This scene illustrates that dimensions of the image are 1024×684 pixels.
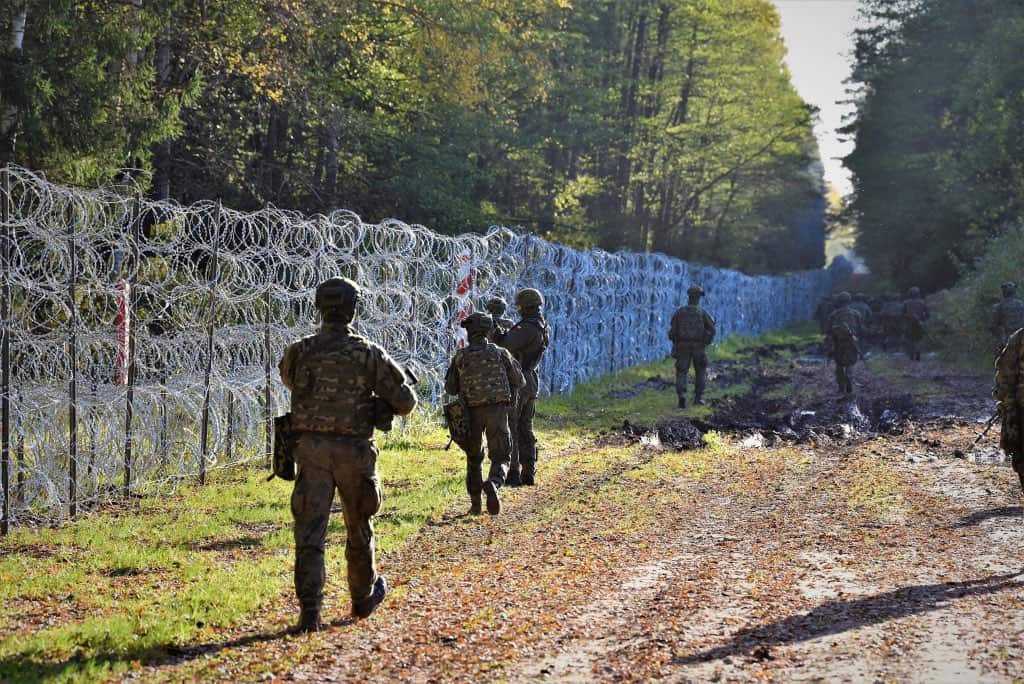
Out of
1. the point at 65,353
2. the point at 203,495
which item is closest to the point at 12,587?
the point at 65,353

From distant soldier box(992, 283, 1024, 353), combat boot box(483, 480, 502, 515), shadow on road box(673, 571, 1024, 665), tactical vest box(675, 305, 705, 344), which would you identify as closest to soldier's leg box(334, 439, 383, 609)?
shadow on road box(673, 571, 1024, 665)

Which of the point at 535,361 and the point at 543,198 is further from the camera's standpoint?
the point at 543,198

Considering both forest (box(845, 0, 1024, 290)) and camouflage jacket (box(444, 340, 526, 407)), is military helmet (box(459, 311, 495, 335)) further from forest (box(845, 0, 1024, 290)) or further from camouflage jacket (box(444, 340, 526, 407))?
forest (box(845, 0, 1024, 290))

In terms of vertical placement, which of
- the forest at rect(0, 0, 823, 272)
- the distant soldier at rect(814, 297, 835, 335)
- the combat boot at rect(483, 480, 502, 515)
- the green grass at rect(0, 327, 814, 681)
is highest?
the forest at rect(0, 0, 823, 272)

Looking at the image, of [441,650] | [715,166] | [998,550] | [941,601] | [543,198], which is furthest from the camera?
[715,166]

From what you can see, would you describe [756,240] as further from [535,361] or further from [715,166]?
[535,361]

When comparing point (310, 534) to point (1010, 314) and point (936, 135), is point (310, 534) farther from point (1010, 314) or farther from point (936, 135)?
point (936, 135)

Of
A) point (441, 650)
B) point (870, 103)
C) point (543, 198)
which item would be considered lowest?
point (441, 650)

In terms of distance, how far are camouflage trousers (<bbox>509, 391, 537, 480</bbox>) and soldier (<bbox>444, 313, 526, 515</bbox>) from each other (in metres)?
1.53

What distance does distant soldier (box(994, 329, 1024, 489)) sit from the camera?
858 cm

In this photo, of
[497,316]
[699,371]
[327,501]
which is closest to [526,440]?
[497,316]

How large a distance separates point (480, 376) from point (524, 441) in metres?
2.09

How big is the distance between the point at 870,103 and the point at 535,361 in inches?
1765

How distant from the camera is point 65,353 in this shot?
30.6 feet
